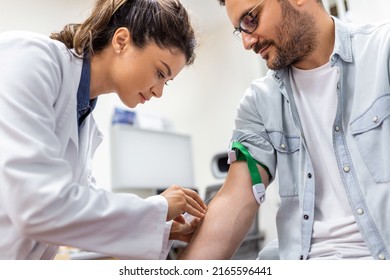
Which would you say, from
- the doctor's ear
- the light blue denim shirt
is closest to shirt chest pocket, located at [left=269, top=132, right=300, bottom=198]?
the light blue denim shirt

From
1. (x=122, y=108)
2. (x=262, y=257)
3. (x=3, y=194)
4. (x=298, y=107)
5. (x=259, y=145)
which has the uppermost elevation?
(x=122, y=108)

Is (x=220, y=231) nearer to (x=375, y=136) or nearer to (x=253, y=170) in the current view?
(x=253, y=170)

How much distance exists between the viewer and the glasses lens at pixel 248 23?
4.11 feet

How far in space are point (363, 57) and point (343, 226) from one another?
0.45 metres

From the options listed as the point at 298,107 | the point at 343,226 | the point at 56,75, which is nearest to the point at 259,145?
the point at 298,107

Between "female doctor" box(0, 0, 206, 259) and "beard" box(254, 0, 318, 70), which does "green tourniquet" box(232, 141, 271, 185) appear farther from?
"beard" box(254, 0, 318, 70)

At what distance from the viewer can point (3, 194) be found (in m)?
0.81

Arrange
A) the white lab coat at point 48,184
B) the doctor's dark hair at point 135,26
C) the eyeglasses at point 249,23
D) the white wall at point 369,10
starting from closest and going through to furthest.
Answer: the white lab coat at point 48,184
the doctor's dark hair at point 135,26
the eyeglasses at point 249,23
the white wall at point 369,10

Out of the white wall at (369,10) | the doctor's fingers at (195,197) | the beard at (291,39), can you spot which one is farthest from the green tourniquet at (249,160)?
the white wall at (369,10)

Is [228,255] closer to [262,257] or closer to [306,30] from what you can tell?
[262,257]

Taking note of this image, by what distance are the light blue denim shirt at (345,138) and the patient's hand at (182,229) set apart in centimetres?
24

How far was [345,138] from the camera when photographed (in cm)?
110

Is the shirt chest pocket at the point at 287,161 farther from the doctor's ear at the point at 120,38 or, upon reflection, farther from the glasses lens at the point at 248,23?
the doctor's ear at the point at 120,38

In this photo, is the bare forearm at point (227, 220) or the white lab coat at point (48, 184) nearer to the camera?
the white lab coat at point (48, 184)
